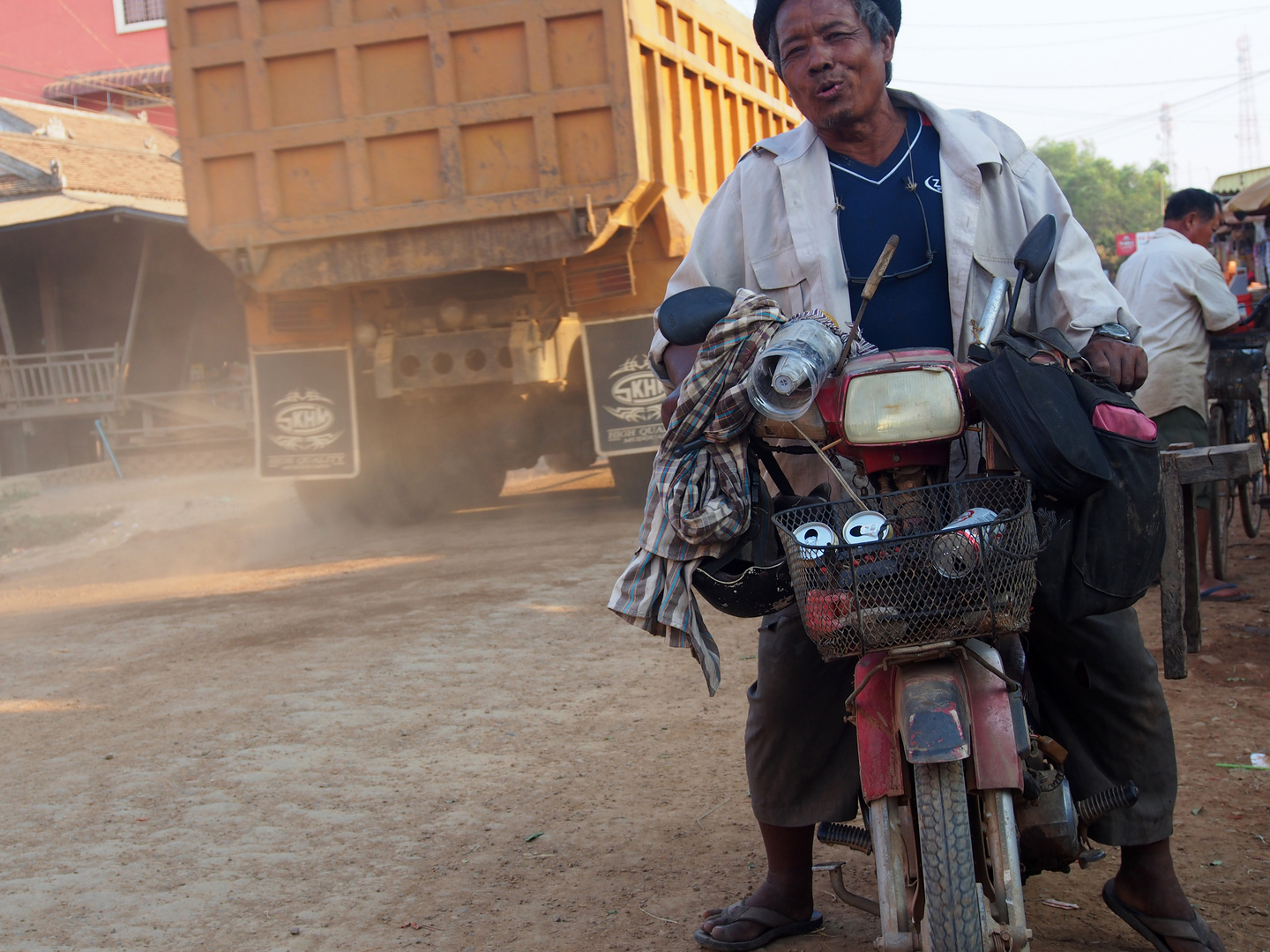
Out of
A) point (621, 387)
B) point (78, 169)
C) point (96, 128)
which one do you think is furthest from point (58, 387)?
point (621, 387)

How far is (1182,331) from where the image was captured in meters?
5.38

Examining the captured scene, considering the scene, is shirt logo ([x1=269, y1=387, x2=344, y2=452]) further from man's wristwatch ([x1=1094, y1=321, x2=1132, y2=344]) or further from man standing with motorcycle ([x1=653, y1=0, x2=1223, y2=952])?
man's wristwatch ([x1=1094, y1=321, x2=1132, y2=344])

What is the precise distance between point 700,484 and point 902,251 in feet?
2.37

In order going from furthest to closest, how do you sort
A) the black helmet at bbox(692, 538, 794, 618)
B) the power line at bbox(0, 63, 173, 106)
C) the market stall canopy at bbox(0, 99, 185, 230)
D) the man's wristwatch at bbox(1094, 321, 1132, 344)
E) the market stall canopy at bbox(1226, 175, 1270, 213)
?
the power line at bbox(0, 63, 173, 106) → the market stall canopy at bbox(0, 99, 185, 230) → the market stall canopy at bbox(1226, 175, 1270, 213) → the man's wristwatch at bbox(1094, 321, 1132, 344) → the black helmet at bbox(692, 538, 794, 618)

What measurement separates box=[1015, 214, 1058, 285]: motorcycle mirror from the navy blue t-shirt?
0.28 m

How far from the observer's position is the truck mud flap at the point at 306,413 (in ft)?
25.6

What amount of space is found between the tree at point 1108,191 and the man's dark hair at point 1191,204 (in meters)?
46.4

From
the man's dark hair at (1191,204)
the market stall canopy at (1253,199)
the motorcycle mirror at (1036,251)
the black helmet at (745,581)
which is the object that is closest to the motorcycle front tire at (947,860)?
the black helmet at (745,581)

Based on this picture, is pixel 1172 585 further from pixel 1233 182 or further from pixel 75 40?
pixel 75 40

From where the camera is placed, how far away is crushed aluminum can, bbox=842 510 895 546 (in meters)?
1.71

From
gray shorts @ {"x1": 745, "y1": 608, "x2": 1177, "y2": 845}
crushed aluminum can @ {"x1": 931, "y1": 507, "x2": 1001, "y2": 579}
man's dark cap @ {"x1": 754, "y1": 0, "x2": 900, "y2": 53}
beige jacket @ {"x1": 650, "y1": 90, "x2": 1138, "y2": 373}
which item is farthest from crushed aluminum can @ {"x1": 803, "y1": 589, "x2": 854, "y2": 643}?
man's dark cap @ {"x1": 754, "y1": 0, "x2": 900, "y2": 53}

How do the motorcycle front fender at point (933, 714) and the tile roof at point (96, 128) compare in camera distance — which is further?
the tile roof at point (96, 128)

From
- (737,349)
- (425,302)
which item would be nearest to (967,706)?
(737,349)

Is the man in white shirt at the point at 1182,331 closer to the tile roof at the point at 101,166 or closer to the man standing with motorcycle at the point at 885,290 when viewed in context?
the man standing with motorcycle at the point at 885,290
